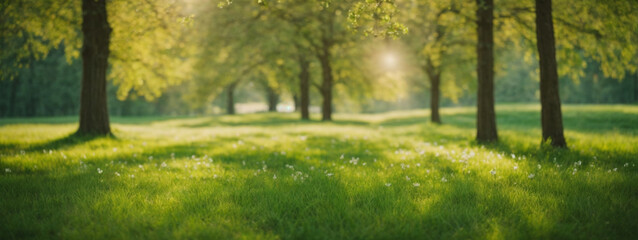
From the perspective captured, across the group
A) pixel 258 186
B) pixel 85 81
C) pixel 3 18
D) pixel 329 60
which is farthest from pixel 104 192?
pixel 329 60

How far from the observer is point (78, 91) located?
1890 inches

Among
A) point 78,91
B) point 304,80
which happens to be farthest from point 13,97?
point 304,80

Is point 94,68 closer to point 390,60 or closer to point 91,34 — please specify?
point 91,34

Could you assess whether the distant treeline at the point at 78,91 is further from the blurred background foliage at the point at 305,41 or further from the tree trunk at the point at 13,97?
the blurred background foliage at the point at 305,41

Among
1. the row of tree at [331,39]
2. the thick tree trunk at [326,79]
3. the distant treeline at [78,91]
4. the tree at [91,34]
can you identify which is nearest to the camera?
the row of tree at [331,39]

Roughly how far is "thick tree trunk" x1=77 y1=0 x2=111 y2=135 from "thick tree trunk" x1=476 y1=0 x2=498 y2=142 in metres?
13.5

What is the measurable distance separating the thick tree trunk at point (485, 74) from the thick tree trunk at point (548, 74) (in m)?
1.71

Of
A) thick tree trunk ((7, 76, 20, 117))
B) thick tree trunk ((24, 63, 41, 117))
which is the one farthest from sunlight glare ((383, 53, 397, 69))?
thick tree trunk ((7, 76, 20, 117))

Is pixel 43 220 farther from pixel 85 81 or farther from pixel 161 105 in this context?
pixel 161 105

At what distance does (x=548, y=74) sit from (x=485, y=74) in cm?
201

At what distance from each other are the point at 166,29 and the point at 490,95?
42.6 ft

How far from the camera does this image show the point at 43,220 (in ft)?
11.7

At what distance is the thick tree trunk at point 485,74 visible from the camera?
951 centimetres

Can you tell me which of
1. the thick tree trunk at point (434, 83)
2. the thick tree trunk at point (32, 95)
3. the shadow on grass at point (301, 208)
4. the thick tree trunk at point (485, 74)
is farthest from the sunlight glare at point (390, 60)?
the thick tree trunk at point (32, 95)
